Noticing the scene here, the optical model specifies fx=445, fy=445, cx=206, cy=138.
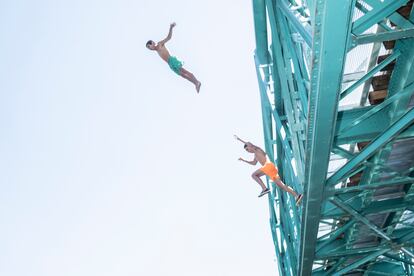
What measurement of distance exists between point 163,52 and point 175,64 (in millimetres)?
379

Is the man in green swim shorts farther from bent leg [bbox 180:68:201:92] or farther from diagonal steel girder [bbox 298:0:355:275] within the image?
diagonal steel girder [bbox 298:0:355:275]

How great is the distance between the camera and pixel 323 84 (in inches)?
208

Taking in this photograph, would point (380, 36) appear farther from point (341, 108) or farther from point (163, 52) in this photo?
point (163, 52)

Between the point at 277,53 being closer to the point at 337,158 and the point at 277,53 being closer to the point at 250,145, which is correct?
the point at 250,145

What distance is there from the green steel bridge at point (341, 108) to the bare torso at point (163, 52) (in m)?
1.96

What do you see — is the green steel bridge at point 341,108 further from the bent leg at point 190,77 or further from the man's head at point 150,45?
the man's head at point 150,45

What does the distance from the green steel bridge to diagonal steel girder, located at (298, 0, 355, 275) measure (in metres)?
0.01

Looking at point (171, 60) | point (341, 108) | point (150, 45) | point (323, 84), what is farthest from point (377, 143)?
point (150, 45)

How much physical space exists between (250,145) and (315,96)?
348cm

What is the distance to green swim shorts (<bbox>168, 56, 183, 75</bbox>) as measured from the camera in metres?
9.60

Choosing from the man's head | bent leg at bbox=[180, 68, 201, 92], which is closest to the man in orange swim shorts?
bent leg at bbox=[180, 68, 201, 92]

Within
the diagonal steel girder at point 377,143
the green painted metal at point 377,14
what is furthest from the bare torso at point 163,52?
the green painted metal at point 377,14

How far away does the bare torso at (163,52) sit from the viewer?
9562mm

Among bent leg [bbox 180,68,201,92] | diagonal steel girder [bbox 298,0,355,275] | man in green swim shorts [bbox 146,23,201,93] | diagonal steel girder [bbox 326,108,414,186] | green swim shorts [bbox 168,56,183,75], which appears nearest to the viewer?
diagonal steel girder [bbox 298,0,355,275]
